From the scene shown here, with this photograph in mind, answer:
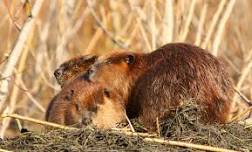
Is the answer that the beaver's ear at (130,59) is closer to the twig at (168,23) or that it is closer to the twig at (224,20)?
the twig at (224,20)

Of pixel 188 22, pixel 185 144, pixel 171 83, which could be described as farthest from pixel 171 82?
pixel 188 22

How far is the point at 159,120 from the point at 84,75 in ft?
1.88

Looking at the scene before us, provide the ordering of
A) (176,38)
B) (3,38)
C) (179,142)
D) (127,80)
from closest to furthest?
(179,142), (127,80), (176,38), (3,38)

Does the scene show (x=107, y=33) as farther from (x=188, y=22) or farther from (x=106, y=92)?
(x=106, y=92)

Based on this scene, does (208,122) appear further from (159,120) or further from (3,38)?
(3,38)

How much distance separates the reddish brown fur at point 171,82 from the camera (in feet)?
11.0

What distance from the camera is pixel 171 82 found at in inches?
133

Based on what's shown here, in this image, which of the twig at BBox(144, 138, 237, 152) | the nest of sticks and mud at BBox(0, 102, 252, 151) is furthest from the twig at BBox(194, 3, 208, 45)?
the twig at BBox(144, 138, 237, 152)

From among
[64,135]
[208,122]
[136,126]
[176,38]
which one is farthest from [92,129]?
[176,38]

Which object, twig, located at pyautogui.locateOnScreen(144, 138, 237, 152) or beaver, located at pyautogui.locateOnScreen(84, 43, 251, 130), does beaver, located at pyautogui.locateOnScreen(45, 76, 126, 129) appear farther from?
twig, located at pyautogui.locateOnScreen(144, 138, 237, 152)

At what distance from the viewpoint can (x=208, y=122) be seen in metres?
3.35

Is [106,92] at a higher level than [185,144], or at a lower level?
higher

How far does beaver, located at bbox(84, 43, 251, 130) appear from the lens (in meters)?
3.34

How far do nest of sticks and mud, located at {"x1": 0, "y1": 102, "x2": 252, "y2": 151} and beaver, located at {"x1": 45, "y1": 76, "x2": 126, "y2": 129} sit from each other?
0.97 feet
